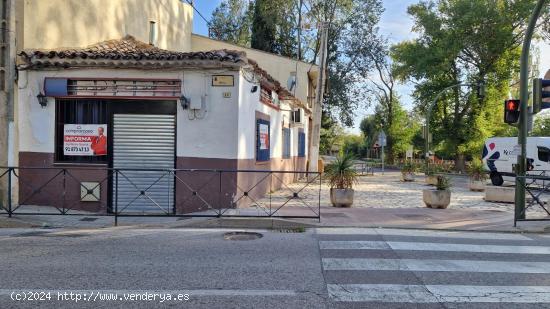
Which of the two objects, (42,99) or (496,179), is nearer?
(42,99)

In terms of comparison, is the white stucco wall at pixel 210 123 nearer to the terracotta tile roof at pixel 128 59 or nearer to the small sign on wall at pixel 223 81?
the small sign on wall at pixel 223 81

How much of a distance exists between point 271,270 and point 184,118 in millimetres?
6110

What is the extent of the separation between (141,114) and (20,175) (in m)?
3.27

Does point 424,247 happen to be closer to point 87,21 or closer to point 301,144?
point 87,21

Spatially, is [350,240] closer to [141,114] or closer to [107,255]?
[107,255]

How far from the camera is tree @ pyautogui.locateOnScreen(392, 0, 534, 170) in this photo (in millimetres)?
35938

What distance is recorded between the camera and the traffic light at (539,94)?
33.8ft

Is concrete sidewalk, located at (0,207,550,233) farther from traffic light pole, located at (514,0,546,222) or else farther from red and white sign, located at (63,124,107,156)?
red and white sign, located at (63,124,107,156)

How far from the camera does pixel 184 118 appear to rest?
11.2m

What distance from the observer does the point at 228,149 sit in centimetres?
1120

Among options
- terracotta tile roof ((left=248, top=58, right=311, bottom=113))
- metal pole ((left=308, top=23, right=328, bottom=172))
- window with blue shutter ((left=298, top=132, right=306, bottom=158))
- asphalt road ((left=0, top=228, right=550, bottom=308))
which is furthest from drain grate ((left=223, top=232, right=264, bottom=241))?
window with blue shutter ((left=298, top=132, right=306, bottom=158))

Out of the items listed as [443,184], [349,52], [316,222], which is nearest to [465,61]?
[349,52]

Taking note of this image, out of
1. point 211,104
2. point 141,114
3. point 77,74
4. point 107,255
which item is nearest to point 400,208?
point 211,104

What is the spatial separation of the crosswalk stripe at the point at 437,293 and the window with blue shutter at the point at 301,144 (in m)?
18.6
